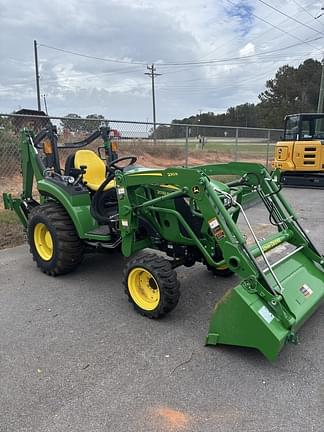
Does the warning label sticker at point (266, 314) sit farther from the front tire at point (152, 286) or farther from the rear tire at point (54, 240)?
the rear tire at point (54, 240)

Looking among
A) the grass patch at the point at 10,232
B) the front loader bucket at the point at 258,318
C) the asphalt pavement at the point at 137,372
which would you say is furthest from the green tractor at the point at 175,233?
the grass patch at the point at 10,232

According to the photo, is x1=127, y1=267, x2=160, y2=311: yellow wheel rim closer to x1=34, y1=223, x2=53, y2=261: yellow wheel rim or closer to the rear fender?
the rear fender

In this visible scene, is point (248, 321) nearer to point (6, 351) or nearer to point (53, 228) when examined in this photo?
point (6, 351)

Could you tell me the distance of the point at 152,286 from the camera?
3719 mm

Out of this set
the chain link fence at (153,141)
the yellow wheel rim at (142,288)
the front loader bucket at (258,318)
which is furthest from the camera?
the chain link fence at (153,141)

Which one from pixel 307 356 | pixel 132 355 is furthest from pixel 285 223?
pixel 132 355

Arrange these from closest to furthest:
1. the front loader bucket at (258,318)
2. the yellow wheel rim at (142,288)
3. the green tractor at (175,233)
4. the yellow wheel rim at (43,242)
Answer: the front loader bucket at (258,318)
the green tractor at (175,233)
the yellow wheel rim at (142,288)
the yellow wheel rim at (43,242)

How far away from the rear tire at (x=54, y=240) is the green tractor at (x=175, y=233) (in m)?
0.01

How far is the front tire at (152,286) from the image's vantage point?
3.48 meters

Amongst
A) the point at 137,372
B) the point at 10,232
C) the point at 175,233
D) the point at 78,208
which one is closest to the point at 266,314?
the point at 137,372

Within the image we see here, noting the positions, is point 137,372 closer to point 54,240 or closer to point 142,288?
point 142,288

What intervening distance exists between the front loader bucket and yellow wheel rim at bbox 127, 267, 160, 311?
2.42ft

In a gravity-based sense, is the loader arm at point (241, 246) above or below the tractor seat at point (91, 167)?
below

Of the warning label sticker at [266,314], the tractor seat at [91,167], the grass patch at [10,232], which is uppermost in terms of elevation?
the tractor seat at [91,167]
